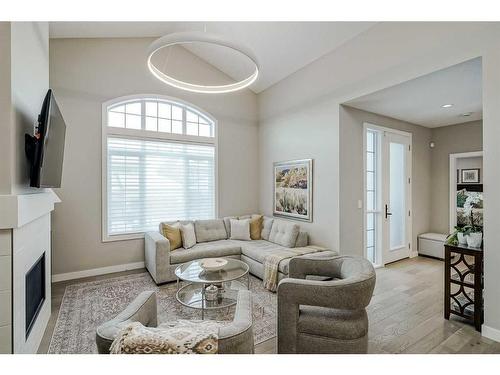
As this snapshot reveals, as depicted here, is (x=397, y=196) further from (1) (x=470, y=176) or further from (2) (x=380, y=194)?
(1) (x=470, y=176)

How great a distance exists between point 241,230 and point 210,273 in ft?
5.76

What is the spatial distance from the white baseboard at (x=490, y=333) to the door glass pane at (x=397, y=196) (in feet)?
7.71

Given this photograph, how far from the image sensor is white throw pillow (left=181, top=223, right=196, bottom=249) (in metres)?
4.01

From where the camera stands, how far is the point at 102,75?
4.03 meters

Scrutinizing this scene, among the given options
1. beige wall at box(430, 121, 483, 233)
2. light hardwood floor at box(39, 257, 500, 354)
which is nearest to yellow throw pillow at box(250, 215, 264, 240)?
light hardwood floor at box(39, 257, 500, 354)

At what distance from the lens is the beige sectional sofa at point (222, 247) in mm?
3551

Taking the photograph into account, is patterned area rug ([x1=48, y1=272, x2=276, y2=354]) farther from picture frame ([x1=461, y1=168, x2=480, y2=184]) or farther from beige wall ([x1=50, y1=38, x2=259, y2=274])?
picture frame ([x1=461, y1=168, x2=480, y2=184])

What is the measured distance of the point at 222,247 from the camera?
405 cm

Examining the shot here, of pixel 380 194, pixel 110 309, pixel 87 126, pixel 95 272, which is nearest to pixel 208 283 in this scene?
pixel 110 309

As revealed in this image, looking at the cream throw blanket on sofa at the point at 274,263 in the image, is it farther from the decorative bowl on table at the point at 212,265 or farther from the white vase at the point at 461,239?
the white vase at the point at 461,239

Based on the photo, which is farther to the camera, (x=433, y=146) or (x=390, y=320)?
(x=433, y=146)

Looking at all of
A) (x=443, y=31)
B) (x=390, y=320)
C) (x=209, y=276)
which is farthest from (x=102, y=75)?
(x=390, y=320)

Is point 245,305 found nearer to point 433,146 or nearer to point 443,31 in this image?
point 443,31
